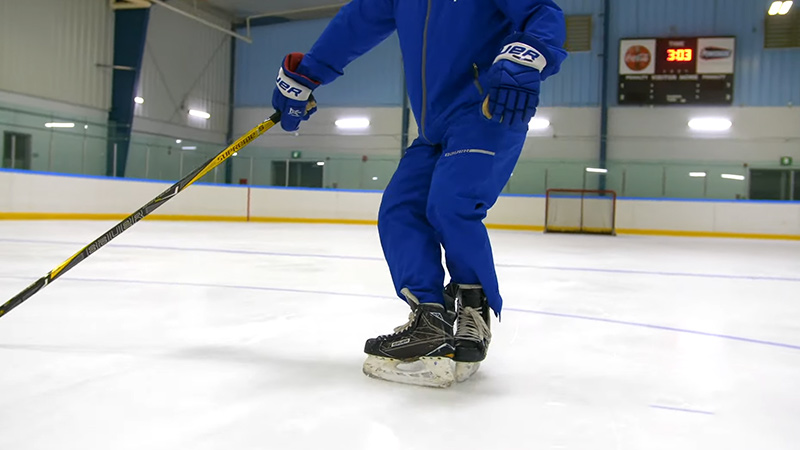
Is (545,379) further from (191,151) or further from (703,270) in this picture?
(191,151)

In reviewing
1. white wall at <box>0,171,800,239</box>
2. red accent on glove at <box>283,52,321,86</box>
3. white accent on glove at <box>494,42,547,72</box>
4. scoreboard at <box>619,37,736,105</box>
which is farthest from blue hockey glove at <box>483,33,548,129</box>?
scoreboard at <box>619,37,736,105</box>

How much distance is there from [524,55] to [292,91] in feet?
2.63

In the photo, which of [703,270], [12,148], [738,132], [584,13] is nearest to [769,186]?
[738,132]

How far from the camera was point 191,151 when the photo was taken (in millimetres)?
12188

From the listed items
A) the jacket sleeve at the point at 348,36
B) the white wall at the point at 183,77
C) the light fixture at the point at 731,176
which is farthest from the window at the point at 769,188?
the white wall at the point at 183,77

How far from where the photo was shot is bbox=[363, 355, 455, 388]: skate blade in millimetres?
1486

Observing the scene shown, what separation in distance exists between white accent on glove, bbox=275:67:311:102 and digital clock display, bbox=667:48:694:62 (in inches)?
512

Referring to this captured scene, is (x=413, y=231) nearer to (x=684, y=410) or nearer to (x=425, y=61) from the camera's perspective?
(x=425, y=61)

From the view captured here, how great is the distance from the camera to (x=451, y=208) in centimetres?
151

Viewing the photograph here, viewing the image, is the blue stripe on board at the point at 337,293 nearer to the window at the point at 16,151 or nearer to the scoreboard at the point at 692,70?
the window at the point at 16,151

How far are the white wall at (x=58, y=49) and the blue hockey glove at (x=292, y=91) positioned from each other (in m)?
12.4

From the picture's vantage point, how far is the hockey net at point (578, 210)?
11352 millimetres

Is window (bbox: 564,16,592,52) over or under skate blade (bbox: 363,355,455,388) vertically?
over

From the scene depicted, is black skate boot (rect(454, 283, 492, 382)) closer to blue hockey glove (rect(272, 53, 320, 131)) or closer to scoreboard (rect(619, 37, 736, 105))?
blue hockey glove (rect(272, 53, 320, 131))
